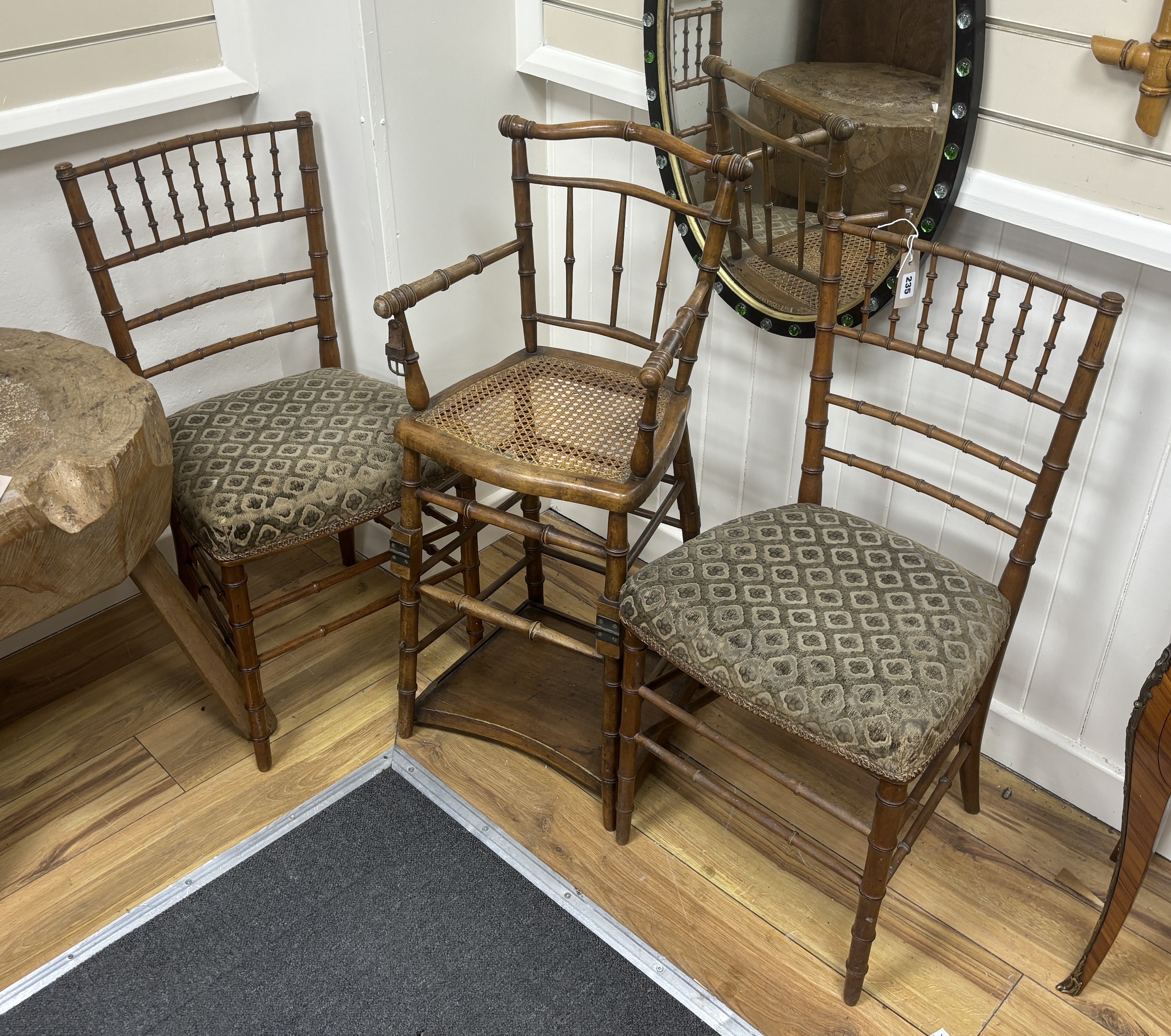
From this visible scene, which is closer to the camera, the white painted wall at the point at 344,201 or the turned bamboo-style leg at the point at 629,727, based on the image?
the turned bamboo-style leg at the point at 629,727

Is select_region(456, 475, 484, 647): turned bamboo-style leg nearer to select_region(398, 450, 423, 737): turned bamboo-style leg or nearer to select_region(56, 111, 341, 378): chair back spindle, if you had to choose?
select_region(398, 450, 423, 737): turned bamboo-style leg

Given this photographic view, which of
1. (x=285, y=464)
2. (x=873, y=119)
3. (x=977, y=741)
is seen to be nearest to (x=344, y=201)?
(x=285, y=464)

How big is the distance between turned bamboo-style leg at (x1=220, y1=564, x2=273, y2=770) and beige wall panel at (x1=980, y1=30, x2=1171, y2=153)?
140 cm

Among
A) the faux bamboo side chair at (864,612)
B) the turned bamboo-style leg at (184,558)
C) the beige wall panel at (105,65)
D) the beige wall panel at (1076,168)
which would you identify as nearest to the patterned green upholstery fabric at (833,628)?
the faux bamboo side chair at (864,612)

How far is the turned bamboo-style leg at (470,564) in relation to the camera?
202cm

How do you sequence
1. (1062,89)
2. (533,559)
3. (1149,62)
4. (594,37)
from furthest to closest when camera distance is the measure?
(533,559), (594,37), (1062,89), (1149,62)

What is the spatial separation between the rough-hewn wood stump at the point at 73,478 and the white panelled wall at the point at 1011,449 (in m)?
1.04

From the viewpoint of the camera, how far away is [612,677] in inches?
69.2

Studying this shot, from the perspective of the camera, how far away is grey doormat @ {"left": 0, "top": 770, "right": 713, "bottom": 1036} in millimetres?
1614

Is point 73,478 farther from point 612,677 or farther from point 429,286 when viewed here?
point 612,677

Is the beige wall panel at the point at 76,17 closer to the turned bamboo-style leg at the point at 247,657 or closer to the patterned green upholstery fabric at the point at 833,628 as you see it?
the turned bamboo-style leg at the point at 247,657

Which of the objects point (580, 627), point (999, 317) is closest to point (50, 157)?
point (580, 627)

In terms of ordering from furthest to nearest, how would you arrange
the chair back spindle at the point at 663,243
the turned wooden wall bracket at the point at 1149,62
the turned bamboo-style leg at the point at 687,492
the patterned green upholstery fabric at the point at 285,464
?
the turned bamboo-style leg at the point at 687,492 → the patterned green upholstery fabric at the point at 285,464 → the chair back spindle at the point at 663,243 → the turned wooden wall bracket at the point at 1149,62

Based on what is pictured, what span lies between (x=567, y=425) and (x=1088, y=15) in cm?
94
